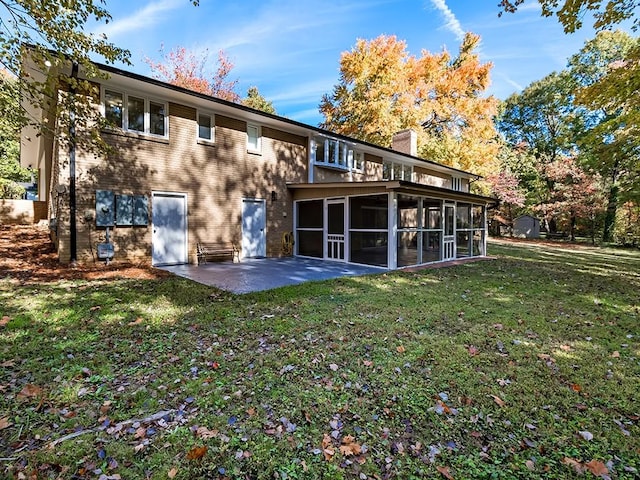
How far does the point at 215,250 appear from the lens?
1129cm

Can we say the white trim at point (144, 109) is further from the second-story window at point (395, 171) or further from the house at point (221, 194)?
the second-story window at point (395, 171)

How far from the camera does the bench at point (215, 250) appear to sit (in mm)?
10906

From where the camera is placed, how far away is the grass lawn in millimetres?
2262

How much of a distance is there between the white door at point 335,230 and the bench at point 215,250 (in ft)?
11.1

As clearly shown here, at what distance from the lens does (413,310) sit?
18.9 ft

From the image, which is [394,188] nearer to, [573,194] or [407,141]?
[407,141]

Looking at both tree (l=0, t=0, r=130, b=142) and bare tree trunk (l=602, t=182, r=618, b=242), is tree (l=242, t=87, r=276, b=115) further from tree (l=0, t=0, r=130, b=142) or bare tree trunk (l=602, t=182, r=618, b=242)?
bare tree trunk (l=602, t=182, r=618, b=242)

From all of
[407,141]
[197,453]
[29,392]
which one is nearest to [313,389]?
[197,453]

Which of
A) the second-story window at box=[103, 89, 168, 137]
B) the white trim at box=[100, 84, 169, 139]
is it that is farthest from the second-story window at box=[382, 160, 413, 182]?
the second-story window at box=[103, 89, 168, 137]

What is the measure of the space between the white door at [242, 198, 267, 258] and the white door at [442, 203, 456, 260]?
6938mm

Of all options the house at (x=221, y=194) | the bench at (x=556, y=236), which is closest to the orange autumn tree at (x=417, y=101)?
the house at (x=221, y=194)

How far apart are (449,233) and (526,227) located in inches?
841

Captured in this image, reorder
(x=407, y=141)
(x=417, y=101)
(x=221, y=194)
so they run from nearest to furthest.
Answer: (x=221, y=194) < (x=407, y=141) < (x=417, y=101)

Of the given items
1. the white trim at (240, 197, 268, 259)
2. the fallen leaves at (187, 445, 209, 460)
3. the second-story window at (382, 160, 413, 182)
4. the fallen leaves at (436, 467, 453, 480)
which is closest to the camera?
the fallen leaves at (436, 467, 453, 480)
